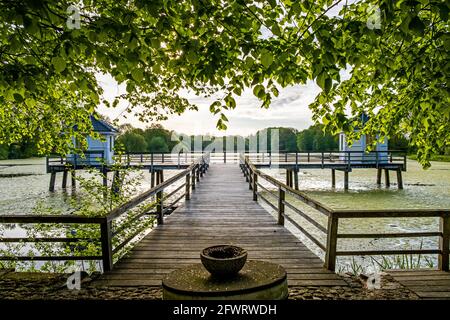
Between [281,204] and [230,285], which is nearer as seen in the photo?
[230,285]

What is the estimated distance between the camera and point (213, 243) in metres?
5.86

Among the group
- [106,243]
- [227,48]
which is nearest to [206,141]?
[106,243]

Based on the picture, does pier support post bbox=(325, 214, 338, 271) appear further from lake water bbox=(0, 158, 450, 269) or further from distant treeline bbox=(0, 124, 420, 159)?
distant treeline bbox=(0, 124, 420, 159)

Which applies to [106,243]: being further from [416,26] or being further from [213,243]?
[416,26]

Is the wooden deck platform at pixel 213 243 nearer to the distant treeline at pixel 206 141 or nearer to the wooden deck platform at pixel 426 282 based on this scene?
the wooden deck platform at pixel 426 282

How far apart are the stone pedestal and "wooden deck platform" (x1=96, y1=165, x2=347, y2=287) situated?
50.4 inches

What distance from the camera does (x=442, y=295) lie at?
11.5ft

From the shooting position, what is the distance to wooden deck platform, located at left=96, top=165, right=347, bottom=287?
13.6ft

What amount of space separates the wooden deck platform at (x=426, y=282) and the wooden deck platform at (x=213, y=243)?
2.47 feet

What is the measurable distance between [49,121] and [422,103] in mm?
7380

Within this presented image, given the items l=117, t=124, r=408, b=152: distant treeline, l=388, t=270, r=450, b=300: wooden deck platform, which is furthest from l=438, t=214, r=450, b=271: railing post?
l=117, t=124, r=408, b=152: distant treeline

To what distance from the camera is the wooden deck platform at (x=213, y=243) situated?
13.6 feet

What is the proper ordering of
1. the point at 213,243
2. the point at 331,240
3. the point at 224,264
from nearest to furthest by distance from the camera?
the point at 224,264 < the point at 331,240 < the point at 213,243

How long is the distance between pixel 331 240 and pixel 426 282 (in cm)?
114
